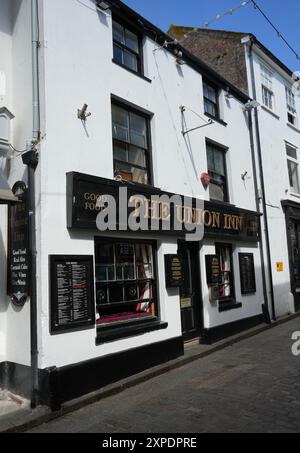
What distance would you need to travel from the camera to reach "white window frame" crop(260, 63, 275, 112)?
13.8 m

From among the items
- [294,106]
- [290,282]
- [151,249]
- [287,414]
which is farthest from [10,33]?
[294,106]

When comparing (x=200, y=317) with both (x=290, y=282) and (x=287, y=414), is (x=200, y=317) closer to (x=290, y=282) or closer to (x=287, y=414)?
(x=287, y=414)

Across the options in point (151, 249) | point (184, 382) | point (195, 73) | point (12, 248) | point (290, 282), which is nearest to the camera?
point (12, 248)

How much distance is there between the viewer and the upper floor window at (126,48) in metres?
8.12

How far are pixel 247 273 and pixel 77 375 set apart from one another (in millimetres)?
6509

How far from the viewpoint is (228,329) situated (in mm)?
10023

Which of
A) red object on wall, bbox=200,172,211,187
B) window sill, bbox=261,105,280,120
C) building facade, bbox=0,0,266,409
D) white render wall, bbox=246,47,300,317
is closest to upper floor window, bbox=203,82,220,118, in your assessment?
building facade, bbox=0,0,266,409

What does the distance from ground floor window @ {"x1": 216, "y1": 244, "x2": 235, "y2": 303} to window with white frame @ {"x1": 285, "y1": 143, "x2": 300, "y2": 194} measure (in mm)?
5731

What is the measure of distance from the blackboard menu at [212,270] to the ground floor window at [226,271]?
0.78 meters

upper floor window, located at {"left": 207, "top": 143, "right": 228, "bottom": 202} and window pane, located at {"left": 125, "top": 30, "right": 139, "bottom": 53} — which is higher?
window pane, located at {"left": 125, "top": 30, "right": 139, "bottom": 53}

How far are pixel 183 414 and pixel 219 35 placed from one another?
41.9 ft

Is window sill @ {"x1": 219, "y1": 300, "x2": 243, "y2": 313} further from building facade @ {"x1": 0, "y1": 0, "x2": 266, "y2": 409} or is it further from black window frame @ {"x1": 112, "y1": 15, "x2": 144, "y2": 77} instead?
black window frame @ {"x1": 112, "y1": 15, "x2": 144, "y2": 77}

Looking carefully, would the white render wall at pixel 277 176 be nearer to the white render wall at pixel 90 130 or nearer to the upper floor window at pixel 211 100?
the upper floor window at pixel 211 100

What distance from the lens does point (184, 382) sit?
22.1 feet
